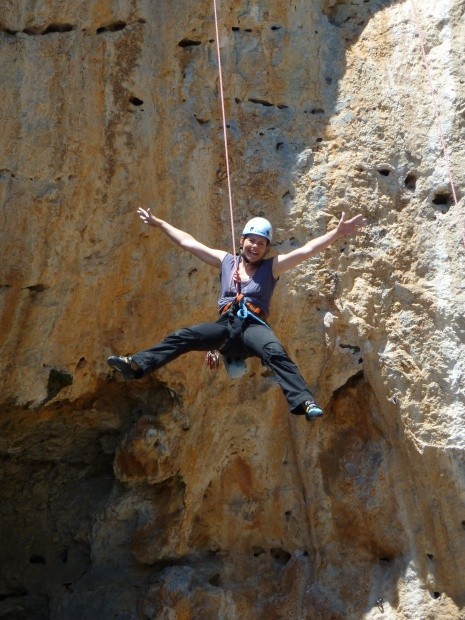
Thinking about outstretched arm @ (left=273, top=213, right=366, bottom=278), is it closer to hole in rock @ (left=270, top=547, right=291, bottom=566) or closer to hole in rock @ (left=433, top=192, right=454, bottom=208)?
hole in rock @ (left=433, top=192, right=454, bottom=208)

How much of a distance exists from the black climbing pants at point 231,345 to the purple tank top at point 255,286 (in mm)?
130

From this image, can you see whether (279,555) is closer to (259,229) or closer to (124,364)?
(124,364)

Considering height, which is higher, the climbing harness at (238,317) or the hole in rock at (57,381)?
the hole in rock at (57,381)

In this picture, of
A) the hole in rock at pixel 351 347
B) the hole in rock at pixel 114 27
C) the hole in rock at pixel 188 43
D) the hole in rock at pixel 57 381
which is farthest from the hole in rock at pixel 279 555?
the hole in rock at pixel 114 27

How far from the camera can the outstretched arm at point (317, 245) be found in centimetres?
657

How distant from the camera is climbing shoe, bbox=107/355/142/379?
6406 millimetres

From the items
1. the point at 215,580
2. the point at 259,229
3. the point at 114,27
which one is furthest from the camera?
the point at 215,580

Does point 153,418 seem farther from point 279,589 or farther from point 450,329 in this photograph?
point 450,329

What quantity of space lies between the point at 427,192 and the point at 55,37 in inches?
104

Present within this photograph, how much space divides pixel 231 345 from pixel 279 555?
2.22 m

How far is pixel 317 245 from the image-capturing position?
6711 mm

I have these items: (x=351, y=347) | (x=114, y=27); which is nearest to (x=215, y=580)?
(x=351, y=347)

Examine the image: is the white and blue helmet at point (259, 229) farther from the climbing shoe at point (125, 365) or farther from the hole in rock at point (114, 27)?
the hole in rock at point (114, 27)

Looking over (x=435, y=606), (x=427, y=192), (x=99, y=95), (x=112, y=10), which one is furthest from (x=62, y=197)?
(x=435, y=606)
